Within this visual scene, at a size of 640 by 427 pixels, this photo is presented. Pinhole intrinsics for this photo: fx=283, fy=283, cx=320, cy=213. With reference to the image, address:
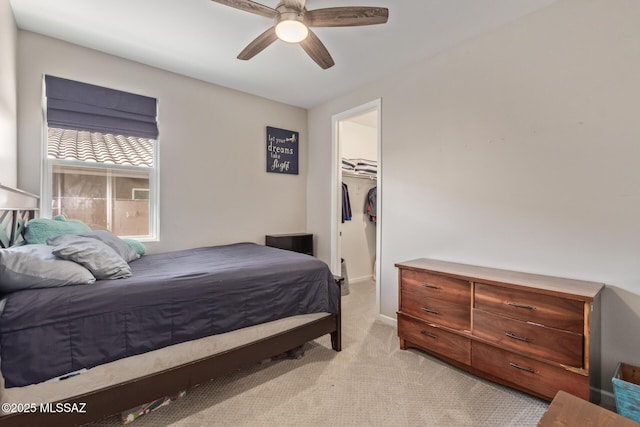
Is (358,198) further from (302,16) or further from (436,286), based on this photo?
(302,16)

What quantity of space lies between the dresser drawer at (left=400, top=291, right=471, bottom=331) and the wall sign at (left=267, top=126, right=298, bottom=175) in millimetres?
2316

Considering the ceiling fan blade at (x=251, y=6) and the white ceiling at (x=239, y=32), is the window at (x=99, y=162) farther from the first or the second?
the ceiling fan blade at (x=251, y=6)

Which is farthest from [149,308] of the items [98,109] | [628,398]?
[628,398]

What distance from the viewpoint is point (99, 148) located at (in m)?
2.69

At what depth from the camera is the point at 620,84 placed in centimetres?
170

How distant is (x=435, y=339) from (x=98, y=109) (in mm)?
3497

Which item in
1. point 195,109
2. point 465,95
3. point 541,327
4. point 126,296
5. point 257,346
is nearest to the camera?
point 126,296

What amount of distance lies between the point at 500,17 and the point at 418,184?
4.56 feet

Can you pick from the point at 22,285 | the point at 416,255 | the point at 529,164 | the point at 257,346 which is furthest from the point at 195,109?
the point at 529,164

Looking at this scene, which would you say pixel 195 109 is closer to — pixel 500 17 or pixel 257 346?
pixel 257 346

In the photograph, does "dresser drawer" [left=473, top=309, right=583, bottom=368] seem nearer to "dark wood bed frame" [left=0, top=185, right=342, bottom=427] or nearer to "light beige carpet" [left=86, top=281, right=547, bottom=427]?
"light beige carpet" [left=86, top=281, right=547, bottom=427]

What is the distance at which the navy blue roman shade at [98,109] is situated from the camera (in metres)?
2.41

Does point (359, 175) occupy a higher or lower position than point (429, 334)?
higher

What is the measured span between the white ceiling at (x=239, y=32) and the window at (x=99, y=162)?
459mm
